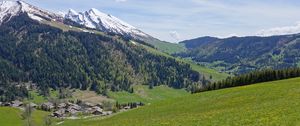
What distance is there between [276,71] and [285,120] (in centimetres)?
8534

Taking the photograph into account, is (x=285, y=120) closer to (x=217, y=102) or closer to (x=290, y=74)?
(x=217, y=102)

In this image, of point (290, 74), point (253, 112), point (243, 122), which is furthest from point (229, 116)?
point (290, 74)

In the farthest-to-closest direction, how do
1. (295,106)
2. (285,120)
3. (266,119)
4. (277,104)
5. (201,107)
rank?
(201,107) → (277,104) → (295,106) → (266,119) → (285,120)

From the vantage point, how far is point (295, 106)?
54.4 m

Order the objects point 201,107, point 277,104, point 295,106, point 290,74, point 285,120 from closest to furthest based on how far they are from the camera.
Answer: point 285,120 → point 295,106 → point 277,104 → point 201,107 → point 290,74

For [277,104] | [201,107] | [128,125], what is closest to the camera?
[277,104]

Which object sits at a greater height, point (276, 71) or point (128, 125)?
point (276, 71)

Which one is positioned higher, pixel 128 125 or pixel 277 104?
pixel 277 104

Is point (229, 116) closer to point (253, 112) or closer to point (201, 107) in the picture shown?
point (253, 112)

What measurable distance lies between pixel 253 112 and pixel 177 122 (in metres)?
11.0

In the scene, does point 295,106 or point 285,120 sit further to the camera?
point 295,106

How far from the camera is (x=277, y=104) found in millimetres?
60219

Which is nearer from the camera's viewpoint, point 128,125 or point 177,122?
point 177,122

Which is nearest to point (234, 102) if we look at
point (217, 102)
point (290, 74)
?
point (217, 102)
